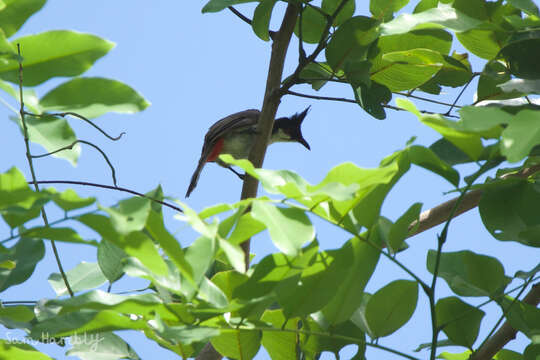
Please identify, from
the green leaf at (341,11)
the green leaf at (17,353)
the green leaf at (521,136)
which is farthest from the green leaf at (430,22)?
the green leaf at (17,353)

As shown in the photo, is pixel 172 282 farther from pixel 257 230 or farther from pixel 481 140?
pixel 481 140

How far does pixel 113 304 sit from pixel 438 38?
102cm

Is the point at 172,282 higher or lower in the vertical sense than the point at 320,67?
lower

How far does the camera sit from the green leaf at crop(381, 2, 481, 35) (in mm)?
1044

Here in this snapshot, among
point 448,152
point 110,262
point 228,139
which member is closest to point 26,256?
point 110,262

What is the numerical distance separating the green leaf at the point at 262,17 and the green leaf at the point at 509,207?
0.76m

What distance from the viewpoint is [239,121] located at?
468 cm

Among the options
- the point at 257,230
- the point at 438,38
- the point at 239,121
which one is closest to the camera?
the point at 257,230

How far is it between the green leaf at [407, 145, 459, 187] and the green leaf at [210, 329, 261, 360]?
0.41 metres

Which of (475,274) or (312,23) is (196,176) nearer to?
(312,23)

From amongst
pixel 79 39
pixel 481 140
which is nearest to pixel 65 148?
pixel 79 39

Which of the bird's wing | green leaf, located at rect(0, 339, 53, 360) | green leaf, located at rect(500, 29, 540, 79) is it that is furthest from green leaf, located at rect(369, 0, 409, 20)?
the bird's wing

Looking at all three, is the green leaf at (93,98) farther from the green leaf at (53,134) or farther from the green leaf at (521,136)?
the green leaf at (521,136)

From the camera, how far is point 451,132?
0.99 m
